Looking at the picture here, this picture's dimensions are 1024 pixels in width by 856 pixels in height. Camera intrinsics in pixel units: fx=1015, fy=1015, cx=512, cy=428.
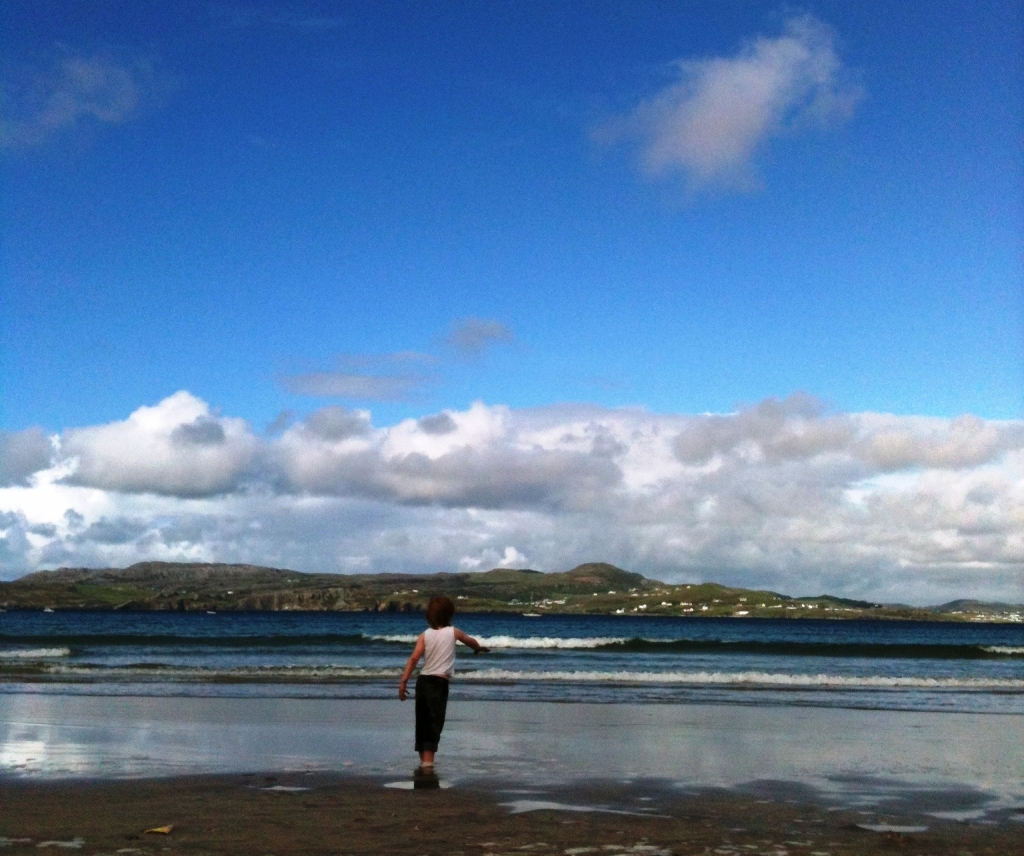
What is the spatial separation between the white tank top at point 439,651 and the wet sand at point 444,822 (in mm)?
1296

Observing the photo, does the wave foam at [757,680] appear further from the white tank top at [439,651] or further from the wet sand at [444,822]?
the wet sand at [444,822]

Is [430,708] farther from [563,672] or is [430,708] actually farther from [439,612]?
[563,672]

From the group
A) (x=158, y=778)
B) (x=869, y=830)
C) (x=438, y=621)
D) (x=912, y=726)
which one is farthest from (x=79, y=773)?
(x=912, y=726)

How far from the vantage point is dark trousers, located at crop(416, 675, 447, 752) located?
447 inches

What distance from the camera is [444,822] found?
8781 mm

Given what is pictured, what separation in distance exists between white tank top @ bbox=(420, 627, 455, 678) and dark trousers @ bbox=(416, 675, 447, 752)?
82 mm

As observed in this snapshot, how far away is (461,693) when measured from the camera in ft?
85.1

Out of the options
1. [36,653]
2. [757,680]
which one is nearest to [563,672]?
[757,680]

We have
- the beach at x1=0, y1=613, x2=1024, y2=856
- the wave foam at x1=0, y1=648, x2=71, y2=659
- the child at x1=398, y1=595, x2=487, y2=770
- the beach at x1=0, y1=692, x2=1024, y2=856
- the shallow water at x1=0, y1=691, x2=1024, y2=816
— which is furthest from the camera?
the wave foam at x1=0, y1=648, x2=71, y2=659

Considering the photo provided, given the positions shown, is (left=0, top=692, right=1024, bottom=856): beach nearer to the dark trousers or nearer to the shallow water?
the shallow water

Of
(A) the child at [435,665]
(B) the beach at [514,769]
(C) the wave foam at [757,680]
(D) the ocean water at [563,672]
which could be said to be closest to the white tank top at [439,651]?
(A) the child at [435,665]

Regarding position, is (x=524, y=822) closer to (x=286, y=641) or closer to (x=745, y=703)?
(x=745, y=703)

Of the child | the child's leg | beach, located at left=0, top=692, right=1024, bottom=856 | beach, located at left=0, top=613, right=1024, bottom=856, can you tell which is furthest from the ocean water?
the child

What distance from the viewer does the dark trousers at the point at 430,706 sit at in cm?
1136
